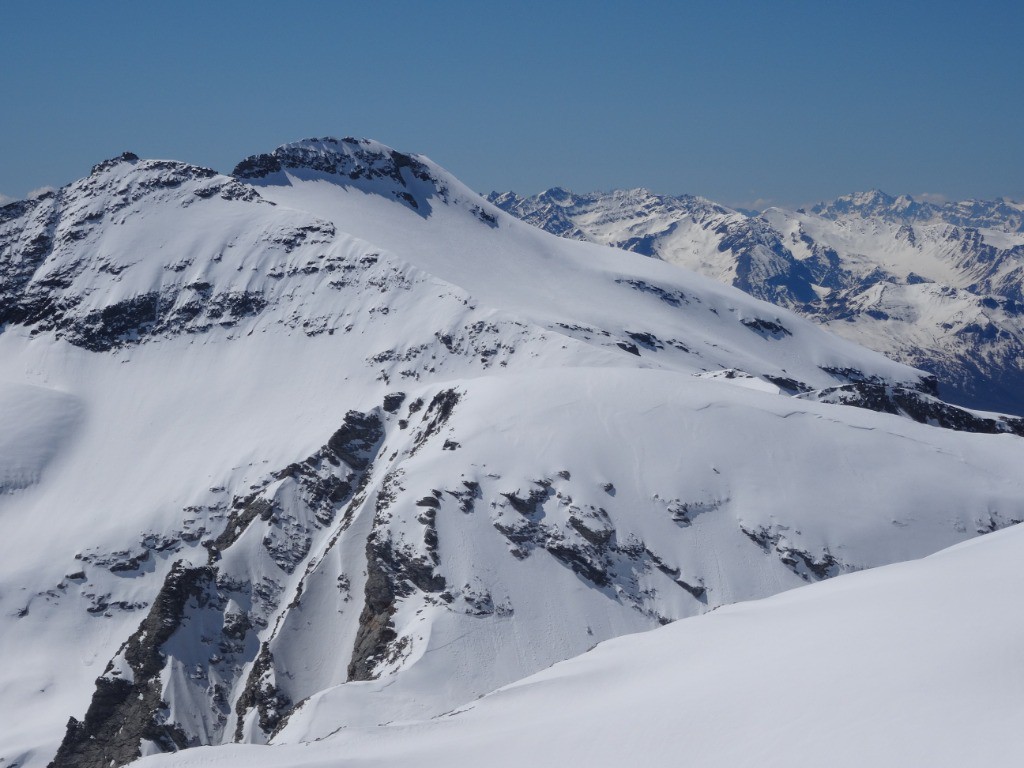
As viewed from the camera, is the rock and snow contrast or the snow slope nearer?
the snow slope

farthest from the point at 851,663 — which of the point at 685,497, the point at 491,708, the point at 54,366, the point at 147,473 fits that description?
the point at 54,366

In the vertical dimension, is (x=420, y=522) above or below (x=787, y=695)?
above

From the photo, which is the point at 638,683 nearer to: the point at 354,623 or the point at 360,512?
the point at 354,623

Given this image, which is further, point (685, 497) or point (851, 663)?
point (685, 497)

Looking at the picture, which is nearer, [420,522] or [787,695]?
[787,695]
